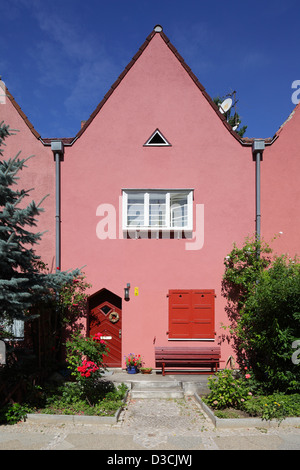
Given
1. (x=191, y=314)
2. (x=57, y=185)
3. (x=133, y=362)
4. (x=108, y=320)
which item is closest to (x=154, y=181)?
(x=57, y=185)

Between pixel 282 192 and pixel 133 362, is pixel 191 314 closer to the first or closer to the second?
pixel 133 362

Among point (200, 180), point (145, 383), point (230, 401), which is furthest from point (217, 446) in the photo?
point (200, 180)

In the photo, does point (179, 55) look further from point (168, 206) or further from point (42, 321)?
point (42, 321)

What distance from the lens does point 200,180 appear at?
957cm

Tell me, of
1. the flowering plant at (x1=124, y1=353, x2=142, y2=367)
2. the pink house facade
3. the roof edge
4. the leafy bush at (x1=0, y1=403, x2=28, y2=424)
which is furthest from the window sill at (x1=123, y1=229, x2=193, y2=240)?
the leafy bush at (x1=0, y1=403, x2=28, y2=424)

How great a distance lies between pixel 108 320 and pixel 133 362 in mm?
1519

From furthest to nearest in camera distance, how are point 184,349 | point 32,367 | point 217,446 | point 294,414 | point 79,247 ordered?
point 79,247, point 184,349, point 32,367, point 294,414, point 217,446

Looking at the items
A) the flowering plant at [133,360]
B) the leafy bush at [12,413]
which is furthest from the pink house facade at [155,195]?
the leafy bush at [12,413]

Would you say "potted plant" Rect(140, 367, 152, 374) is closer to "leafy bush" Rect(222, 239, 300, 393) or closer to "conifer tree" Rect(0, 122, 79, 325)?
"leafy bush" Rect(222, 239, 300, 393)

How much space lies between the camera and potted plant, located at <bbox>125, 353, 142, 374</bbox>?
8.95 metres

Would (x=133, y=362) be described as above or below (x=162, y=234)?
below

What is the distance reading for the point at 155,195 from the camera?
31.5 feet

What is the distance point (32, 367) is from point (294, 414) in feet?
20.1

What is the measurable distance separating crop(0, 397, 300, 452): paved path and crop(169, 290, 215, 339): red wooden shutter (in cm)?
273
